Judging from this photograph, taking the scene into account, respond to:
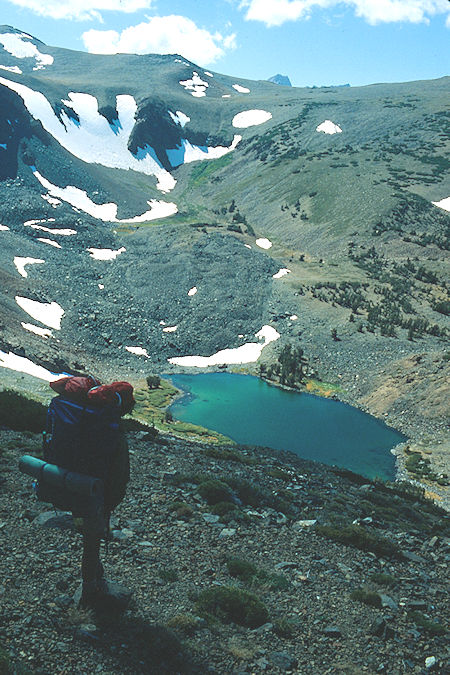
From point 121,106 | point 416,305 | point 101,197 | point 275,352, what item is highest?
point 121,106

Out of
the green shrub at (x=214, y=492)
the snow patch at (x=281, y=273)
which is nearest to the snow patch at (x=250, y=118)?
the snow patch at (x=281, y=273)

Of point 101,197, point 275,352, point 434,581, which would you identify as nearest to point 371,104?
point 101,197

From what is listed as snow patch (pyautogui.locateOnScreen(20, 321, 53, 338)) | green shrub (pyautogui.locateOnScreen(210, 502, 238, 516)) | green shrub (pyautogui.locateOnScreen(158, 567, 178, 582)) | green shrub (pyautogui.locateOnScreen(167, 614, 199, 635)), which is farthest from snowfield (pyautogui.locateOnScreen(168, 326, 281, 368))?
green shrub (pyautogui.locateOnScreen(167, 614, 199, 635))

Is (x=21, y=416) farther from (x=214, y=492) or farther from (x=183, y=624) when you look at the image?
(x=183, y=624)

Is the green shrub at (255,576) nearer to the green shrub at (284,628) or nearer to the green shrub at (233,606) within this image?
the green shrub at (233,606)

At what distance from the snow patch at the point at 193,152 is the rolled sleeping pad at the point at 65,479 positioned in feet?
560

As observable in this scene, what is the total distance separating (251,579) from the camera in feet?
34.7

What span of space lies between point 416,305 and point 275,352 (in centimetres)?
2317

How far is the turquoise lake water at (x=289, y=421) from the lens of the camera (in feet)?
143

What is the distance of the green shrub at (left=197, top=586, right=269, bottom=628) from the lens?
897 centimetres

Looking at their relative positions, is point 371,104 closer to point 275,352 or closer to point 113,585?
point 275,352

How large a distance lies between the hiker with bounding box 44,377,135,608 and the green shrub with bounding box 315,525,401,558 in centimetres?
815

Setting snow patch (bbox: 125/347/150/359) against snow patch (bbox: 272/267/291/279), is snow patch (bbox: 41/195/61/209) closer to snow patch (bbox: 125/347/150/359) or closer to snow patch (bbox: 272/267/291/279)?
snow patch (bbox: 272/267/291/279)

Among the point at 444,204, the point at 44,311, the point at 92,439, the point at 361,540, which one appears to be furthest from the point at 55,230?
the point at 92,439
